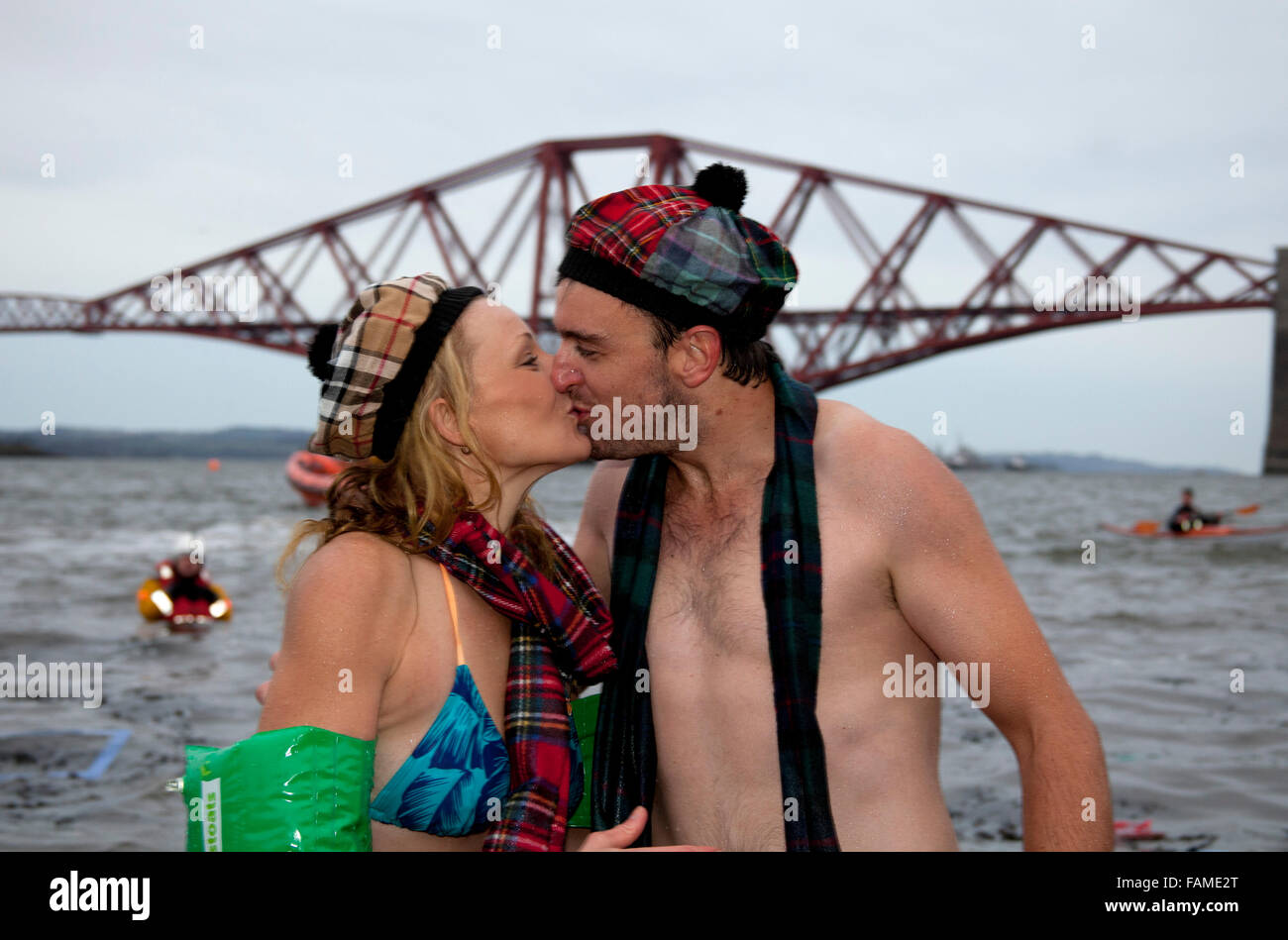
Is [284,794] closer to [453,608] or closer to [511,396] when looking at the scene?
[453,608]

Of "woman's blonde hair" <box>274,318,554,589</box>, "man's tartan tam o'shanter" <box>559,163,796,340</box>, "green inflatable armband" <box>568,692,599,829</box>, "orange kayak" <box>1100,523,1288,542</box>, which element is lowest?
"orange kayak" <box>1100,523,1288,542</box>

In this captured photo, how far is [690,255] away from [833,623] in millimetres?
832

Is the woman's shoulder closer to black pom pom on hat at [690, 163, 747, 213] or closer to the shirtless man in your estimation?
the shirtless man

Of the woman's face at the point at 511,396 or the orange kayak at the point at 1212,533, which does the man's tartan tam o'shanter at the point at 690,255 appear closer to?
the woman's face at the point at 511,396

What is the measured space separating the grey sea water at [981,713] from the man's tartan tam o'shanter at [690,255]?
4008 millimetres

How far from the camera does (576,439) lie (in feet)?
8.54

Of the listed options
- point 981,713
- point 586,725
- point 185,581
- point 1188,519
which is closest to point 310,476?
point 1188,519

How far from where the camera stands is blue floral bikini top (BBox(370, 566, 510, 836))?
2264 millimetres

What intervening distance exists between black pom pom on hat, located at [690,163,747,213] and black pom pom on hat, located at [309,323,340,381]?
2.78 ft

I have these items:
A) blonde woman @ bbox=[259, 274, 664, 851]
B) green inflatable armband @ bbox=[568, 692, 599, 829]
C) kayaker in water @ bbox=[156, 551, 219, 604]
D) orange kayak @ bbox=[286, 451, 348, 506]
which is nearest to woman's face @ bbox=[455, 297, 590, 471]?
blonde woman @ bbox=[259, 274, 664, 851]

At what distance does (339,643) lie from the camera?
2072mm

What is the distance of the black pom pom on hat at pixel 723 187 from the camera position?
2.55 meters
